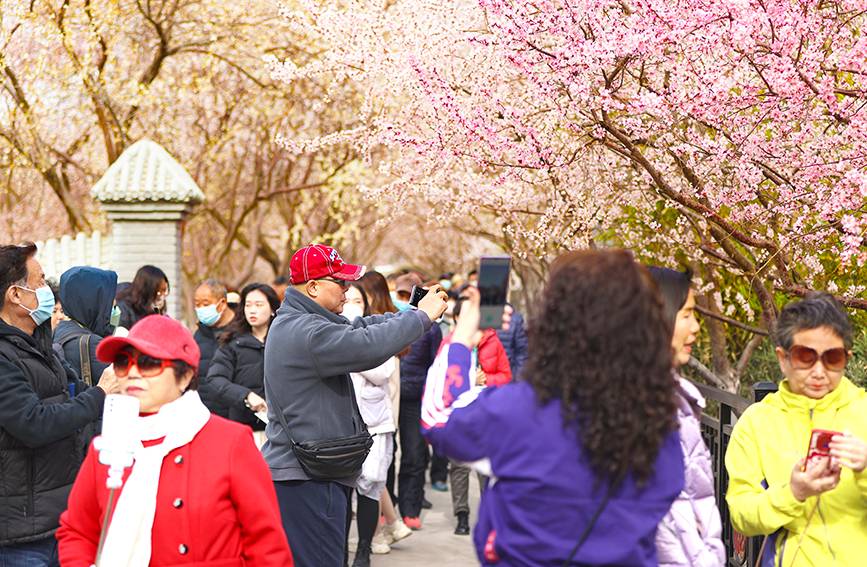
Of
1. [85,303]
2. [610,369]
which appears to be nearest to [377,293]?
[85,303]

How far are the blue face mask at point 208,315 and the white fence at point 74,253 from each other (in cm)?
377

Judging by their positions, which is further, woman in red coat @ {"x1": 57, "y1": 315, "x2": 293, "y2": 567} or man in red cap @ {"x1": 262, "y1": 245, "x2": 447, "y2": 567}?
man in red cap @ {"x1": 262, "y1": 245, "x2": 447, "y2": 567}

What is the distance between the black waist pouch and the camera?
365 centimetres

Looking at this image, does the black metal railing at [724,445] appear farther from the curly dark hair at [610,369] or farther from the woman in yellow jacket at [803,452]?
the curly dark hair at [610,369]

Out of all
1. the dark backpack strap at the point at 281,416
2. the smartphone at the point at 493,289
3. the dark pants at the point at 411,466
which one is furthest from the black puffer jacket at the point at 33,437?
the dark pants at the point at 411,466

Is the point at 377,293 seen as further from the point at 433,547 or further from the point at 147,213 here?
the point at 147,213

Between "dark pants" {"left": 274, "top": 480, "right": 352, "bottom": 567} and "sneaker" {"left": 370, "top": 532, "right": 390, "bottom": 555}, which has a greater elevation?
"dark pants" {"left": 274, "top": 480, "right": 352, "bottom": 567}

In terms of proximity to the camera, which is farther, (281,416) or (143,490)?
(281,416)

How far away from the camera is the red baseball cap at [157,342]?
2.43m

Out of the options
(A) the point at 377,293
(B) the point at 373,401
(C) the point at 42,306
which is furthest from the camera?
(A) the point at 377,293

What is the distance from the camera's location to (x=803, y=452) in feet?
8.39

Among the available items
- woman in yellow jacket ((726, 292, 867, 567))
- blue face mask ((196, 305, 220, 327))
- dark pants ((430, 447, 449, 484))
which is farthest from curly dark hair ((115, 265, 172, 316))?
woman in yellow jacket ((726, 292, 867, 567))

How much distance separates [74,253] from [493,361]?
5770 millimetres

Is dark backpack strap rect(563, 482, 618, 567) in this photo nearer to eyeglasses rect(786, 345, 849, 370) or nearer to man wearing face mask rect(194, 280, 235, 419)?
eyeglasses rect(786, 345, 849, 370)
